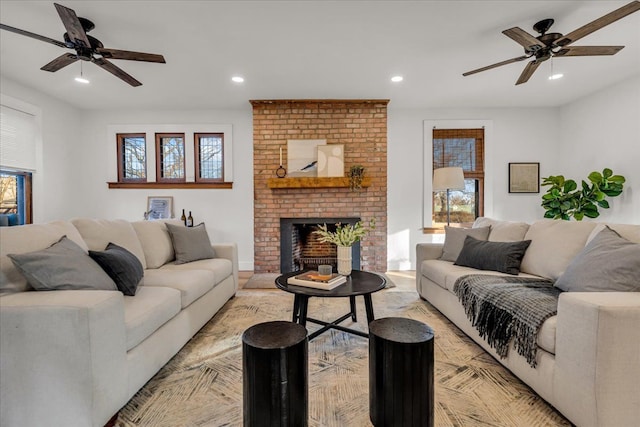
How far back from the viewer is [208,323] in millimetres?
2578

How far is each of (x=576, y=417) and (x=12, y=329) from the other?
7.84 ft

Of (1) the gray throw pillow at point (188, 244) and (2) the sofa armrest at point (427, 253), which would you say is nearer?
(1) the gray throw pillow at point (188, 244)

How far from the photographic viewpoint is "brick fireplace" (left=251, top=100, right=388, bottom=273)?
178 inches

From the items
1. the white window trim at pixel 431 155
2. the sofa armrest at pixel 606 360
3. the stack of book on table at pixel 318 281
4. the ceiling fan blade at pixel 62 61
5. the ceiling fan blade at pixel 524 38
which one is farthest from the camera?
the white window trim at pixel 431 155

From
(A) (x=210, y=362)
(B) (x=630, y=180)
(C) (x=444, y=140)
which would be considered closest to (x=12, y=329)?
(A) (x=210, y=362)

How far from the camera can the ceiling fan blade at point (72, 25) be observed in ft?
6.38

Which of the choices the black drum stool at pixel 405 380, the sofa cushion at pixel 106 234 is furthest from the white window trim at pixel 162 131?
the black drum stool at pixel 405 380

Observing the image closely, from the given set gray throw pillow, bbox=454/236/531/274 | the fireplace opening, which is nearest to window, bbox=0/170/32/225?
the fireplace opening

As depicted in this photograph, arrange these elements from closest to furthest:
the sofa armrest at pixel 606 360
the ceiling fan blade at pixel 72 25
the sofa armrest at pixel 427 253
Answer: the sofa armrest at pixel 606 360 < the ceiling fan blade at pixel 72 25 < the sofa armrest at pixel 427 253

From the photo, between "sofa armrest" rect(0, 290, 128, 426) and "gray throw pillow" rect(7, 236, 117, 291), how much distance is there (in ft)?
0.66

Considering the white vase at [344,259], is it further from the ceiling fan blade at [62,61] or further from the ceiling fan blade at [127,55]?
the ceiling fan blade at [62,61]

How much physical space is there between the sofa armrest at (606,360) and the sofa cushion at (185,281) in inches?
87.0

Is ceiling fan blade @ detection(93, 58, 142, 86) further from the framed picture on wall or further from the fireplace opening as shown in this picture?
the framed picture on wall

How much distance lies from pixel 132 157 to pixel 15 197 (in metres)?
1.50
